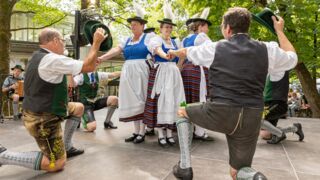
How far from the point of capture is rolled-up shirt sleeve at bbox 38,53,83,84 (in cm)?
281

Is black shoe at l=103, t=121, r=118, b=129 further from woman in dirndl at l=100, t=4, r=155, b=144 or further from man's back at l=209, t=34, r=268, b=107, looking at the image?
man's back at l=209, t=34, r=268, b=107

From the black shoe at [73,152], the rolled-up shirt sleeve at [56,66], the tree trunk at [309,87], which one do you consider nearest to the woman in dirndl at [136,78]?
the black shoe at [73,152]

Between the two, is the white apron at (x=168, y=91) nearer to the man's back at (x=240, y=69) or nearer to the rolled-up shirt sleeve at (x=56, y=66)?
the rolled-up shirt sleeve at (x=56, y=66)

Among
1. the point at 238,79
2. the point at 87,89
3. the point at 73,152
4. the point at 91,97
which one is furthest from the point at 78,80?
the point at 238,79

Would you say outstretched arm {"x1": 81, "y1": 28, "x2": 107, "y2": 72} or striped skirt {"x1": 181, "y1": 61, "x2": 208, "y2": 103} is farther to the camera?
striped skirt {"x1": 181, "y1": 61, "x2": 208, "y2": 103}

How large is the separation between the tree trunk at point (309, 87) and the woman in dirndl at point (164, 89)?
7283mm

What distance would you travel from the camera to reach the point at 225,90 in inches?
93.0

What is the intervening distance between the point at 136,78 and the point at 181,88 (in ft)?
2.43

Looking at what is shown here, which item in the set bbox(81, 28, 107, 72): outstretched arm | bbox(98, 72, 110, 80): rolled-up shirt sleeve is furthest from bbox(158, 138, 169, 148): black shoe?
bbox(98, 72, 110, 80): rolled-up shirt sleeve

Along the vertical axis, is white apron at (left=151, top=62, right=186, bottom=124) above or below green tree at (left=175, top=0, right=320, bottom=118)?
below

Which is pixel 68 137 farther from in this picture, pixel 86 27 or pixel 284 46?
pixel 284 46

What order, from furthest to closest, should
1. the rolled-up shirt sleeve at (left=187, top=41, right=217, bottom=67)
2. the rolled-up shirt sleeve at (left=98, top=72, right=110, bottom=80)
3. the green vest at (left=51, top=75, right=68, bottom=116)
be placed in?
1. the rolled-up shirt sleeve at (left=98, top=72, right=110, bottom=80)
2. the green vest at (left=51, top=75, right=68, bottom=116)
3. the rolled-up shirt sleeve at (left=187, top=41, right=217, bottom=67)

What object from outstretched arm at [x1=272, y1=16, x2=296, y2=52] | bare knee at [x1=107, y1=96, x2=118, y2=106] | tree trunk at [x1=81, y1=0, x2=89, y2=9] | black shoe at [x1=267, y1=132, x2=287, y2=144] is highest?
tree trunk at [x1=81, y1=0, x2=89, y2=9]

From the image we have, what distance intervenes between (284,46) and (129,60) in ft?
8.00
